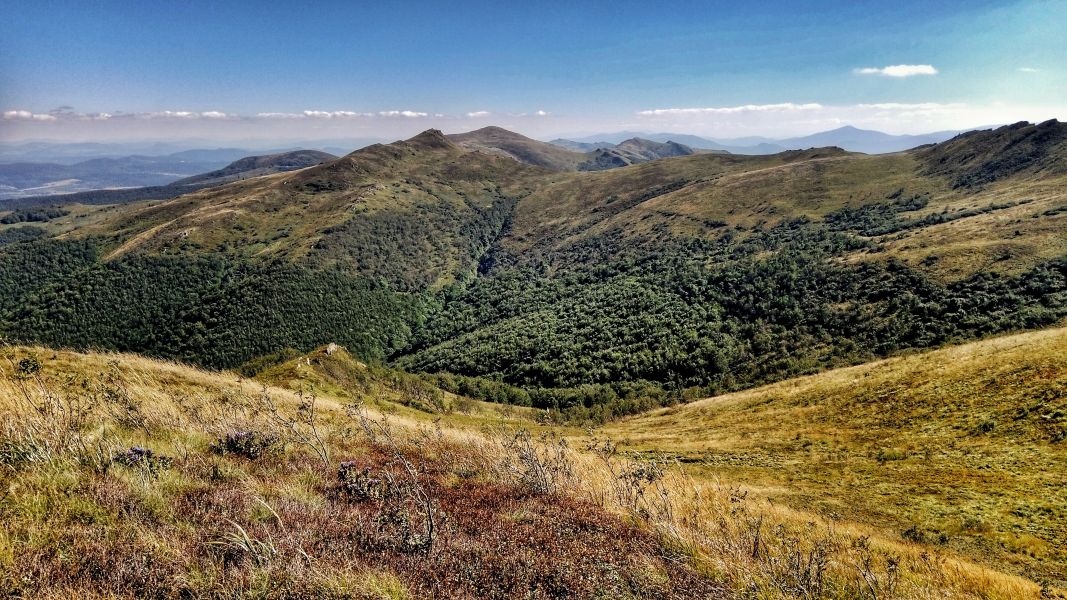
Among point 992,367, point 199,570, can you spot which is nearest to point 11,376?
point 199,570

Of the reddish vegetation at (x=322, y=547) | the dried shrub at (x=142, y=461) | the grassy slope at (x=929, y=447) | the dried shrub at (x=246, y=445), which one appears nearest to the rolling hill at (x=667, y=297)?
the grassy slope at (x=929, y=447)

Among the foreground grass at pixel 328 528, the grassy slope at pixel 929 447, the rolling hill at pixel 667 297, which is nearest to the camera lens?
the foreground grass at pixel 328 528

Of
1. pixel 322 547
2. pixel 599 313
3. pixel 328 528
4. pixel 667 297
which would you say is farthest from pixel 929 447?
pixel 599 313

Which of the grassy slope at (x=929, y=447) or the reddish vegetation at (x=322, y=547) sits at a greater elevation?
the reddish vegetation at (x=322, y=547)

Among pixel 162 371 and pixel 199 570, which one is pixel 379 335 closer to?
pixel 162 371

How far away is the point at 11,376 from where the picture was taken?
10.9 meters

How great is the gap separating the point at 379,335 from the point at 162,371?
146540 mm

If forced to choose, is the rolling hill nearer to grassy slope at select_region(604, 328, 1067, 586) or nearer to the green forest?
the green forest

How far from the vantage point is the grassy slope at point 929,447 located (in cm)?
2000

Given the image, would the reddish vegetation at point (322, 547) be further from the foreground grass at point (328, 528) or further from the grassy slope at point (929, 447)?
the grassy slope at point (929, 447)

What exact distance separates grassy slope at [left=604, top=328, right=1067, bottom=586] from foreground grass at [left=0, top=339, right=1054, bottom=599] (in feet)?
39.6

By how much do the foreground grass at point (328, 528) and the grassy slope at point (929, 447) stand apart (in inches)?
475

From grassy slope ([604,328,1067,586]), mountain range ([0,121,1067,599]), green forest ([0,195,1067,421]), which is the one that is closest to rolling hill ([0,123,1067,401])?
green forest ([0,195,1067,421])

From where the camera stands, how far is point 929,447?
34.5 meters
